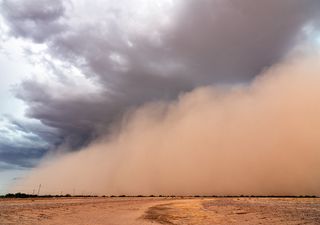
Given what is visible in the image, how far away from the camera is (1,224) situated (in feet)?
91.7

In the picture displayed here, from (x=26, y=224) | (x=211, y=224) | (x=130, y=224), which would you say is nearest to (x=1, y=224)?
(x=26, y=224)

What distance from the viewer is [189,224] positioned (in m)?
35.1

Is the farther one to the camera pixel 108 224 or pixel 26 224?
pixel 108 224

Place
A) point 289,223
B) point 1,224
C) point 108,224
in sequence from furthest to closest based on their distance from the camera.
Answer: point 289,223, point 108,224, point 1,224

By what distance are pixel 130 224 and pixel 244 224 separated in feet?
43.5

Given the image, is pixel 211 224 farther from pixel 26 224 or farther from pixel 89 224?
pixel 26 224

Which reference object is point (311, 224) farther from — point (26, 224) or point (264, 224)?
point (26, 224)

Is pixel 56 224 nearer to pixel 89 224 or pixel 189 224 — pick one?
pixel 89 224

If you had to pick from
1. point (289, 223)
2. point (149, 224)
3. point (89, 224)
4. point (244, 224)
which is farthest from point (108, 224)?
point (289, 223)

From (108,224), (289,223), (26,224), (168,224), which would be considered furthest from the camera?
(289,223)

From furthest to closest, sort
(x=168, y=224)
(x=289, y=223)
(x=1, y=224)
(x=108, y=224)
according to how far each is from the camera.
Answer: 1. (x=289, y=223)
2. (x=168, y=224)
3. (x=108, y=224)
4. (x=1, y=224)

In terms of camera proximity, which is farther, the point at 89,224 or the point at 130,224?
the point at 130,224

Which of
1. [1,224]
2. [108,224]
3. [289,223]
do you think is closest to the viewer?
[1,224]

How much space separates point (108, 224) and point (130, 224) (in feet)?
8.75
